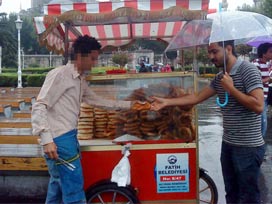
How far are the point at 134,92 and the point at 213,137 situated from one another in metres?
5.74

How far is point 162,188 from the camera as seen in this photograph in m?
4.11

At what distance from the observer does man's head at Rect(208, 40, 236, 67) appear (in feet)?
11.1

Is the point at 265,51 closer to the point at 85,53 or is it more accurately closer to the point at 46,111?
the point at 85,53

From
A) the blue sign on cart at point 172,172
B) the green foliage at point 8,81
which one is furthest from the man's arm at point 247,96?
the green foliage at point 8,81

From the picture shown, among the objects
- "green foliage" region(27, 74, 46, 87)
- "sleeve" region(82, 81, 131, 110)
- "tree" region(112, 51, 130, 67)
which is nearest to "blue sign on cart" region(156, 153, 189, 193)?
"sleeve" region(82, 81, 131, 110)

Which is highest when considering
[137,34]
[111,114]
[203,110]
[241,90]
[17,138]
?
[137,34]

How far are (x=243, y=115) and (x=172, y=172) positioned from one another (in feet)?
3.43

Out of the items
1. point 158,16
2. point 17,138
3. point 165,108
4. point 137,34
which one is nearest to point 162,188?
point 165,108

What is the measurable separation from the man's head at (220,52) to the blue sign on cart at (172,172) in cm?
106

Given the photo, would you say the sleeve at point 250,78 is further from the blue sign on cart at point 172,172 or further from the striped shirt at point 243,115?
the blue sign on cart at point 172,172

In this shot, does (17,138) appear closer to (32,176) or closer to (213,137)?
(32,176)

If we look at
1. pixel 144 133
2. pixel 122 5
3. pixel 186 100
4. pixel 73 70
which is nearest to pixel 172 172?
pixel 144 133

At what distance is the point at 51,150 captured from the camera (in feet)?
11.0

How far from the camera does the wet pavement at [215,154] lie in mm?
6012
